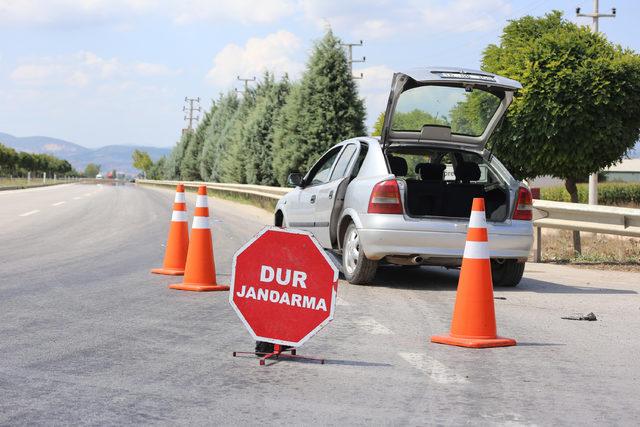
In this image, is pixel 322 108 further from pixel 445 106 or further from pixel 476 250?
pixel 476 250

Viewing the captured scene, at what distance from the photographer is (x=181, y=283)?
30.9ft

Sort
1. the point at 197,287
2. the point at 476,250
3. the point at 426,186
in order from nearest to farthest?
the point at 476,250, the point at 197,287, the point at 426,186

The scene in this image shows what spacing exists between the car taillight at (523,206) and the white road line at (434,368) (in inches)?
171

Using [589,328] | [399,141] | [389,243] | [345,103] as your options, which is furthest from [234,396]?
[345,103]

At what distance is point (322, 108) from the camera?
101ft

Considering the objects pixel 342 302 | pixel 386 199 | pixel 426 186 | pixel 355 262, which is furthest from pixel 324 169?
pixel 342 302

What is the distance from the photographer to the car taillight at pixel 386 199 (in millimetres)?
9391

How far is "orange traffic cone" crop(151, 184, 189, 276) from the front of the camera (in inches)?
401

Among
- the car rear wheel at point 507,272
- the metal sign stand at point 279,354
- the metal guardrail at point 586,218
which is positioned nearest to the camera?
the metal sign stand at point 279,354

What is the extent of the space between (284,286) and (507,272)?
514 centimetres

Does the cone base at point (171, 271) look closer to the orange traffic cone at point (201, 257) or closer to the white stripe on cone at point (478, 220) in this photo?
the orange traffic cone at point (201, 257)

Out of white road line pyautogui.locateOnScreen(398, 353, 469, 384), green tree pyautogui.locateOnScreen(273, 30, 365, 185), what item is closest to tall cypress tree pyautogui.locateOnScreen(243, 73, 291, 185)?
green tree pyautogui.locateOnScreen(273, 30, 365, 185)

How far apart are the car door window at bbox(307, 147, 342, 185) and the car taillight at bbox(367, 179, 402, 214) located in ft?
5.37

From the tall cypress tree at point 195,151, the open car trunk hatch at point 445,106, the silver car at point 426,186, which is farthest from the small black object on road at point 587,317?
the tall cypress tree at point 195,151
